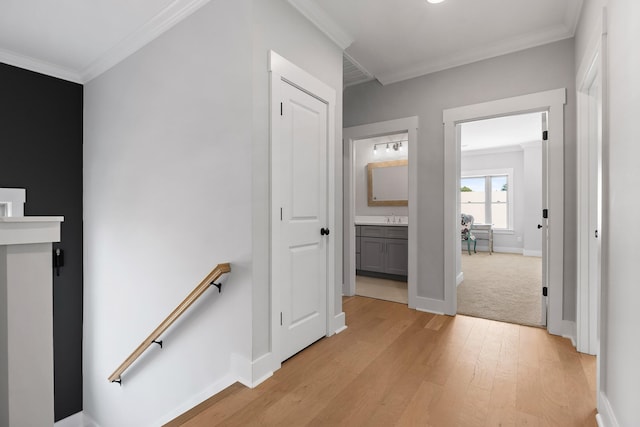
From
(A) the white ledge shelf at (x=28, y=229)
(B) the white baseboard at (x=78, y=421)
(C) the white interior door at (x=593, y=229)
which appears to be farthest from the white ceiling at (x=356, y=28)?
(B) the white baseboard at (x=78, y=421)

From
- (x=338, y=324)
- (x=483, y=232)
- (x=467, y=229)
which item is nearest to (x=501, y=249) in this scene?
(x=483, y=232)

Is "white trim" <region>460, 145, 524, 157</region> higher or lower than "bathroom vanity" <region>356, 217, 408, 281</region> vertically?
higher

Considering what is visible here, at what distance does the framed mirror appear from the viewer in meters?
5.60

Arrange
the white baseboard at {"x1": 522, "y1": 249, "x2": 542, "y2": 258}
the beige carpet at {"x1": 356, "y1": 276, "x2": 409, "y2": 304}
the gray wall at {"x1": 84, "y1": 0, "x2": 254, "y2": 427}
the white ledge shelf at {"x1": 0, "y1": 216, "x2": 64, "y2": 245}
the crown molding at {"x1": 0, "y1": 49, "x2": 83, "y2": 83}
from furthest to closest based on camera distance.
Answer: the white baseboard at {"x1": 522, "y1": 249, "x2": 542, "y2": 258} → the beige carpet at {"x1": 356, "y1": 276, "x2": 409, "y2": 304} → the crown molding at {"x1": 0, "y1": 49, "x2": 83, "y2": 83} → the gray wall at {"x1": 84, "y1": 0, "x2": 254, "y2": 427} → the white ledge shelf at {"x1": 0, "y1": 216, "x2": 64, "y2": 245}

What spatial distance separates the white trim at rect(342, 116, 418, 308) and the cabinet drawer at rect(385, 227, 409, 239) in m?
1.20

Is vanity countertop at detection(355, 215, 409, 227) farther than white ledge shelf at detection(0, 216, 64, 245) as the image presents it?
Yes

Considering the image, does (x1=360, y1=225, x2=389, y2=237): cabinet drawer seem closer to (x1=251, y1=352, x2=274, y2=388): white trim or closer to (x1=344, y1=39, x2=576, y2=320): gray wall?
(x1=344, y1=39, x2=576, y2=320): gray wall

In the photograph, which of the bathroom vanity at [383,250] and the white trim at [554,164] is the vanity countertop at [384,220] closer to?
the bathroom vanity at [383,250]

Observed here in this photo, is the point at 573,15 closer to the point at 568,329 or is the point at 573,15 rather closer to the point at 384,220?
the point at 568,329

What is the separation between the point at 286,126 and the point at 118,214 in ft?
6.97

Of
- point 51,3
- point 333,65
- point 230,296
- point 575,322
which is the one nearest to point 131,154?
point 51,3

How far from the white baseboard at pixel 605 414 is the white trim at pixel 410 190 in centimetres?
195

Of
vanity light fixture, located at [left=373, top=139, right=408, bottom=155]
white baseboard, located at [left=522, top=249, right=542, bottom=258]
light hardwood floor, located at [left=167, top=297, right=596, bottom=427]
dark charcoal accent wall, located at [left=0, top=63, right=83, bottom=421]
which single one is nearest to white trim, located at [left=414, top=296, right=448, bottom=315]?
light hardwood floor, located at [left=167, top=297, right=596, bottom=427]

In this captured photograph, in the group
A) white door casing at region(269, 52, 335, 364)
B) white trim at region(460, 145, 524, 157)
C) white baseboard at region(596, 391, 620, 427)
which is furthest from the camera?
white trim at region(460, 145, 524, 157)
